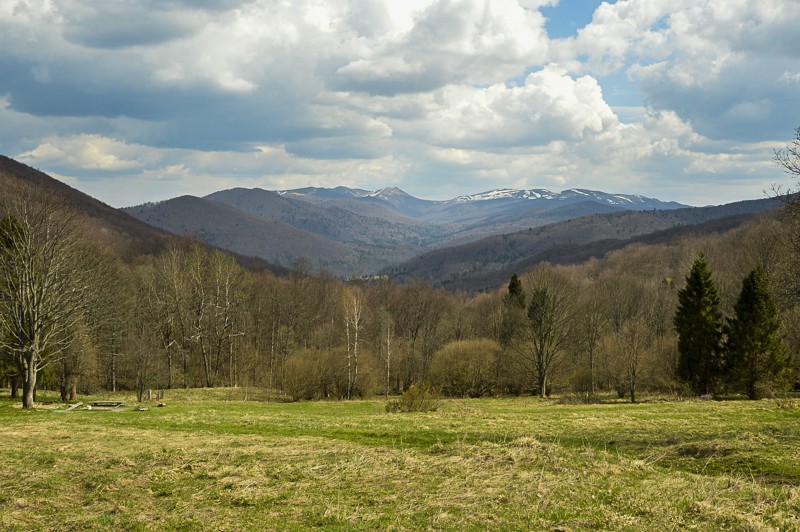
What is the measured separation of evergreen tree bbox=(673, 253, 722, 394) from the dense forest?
0.37 ft

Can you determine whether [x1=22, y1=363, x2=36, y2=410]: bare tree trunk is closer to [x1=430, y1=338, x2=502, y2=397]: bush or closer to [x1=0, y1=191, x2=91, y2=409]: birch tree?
[x1=0, y1=191, x2=91, y2=409]: birch tree

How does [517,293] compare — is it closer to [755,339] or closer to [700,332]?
[700,332]

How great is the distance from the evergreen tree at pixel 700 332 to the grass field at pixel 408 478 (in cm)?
2318

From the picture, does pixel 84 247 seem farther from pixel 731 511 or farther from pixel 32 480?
pixel 731 511

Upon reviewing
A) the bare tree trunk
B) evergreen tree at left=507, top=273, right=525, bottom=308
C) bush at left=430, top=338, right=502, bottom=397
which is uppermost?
evergreen tree at left=507, top=273, right=525, bottom=308

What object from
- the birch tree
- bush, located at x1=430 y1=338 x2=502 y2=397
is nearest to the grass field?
the birch tree

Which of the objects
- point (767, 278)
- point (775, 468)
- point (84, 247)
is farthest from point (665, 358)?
point (84, 247)

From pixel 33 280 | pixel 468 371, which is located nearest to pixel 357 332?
pixel 468 371

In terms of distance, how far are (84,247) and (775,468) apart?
5822cm

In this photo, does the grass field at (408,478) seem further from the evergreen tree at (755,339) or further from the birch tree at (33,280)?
the evergreen tree at (755,339)

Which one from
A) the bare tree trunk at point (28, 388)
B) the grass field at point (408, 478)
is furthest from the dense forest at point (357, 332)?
the grass field at point (408, 478)

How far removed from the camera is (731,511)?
9.43 meters

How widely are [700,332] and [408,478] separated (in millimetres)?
39292

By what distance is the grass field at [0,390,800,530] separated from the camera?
981 centimetres
